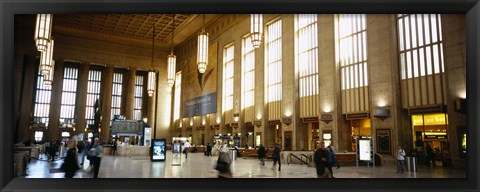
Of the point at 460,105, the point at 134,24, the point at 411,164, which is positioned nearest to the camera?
the point at 411,164

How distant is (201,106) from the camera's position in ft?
117

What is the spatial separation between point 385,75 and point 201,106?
21475mm

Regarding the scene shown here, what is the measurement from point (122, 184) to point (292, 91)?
58.0ft

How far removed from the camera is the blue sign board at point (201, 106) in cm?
3353

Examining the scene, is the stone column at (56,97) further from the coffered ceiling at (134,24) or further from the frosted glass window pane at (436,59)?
the frosted glass window pane at (436,59)

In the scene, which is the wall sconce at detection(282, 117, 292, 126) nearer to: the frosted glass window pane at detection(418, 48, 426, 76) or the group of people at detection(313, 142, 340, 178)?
the frosted glass window pane at detection(418, 48, 426, 76)

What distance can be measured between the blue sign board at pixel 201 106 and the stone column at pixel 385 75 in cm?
1778

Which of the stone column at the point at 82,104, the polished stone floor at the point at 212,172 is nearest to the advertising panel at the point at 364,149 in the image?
the polished stone floor at the point at 212,172

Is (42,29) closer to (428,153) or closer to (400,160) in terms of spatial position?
(400,160)

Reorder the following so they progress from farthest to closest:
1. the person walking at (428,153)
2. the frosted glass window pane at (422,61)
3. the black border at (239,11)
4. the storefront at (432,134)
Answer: the frosted glass window pane at (422,61) < the storefront at (432,134) < the person walking at (428,153) < the black border at (239,11)

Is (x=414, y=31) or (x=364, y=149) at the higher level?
(x=414, y=31)

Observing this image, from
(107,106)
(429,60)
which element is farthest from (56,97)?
(429,60)

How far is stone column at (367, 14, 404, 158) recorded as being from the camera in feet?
54.8

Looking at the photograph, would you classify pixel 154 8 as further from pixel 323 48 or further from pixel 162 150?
pixel 323 48
